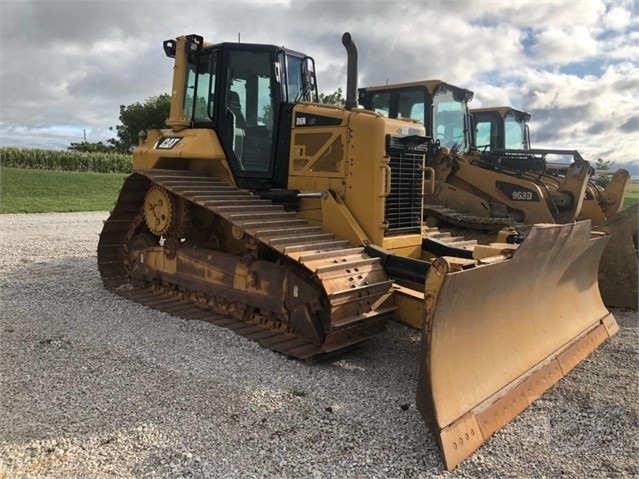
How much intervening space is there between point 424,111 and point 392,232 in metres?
4.88

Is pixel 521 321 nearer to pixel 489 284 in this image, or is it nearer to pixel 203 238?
pixel 489 284

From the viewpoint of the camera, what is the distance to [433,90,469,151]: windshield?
10.1 metres

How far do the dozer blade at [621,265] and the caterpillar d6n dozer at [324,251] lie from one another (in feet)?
3.81

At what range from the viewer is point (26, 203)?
17.8 meters

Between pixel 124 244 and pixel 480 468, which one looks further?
pixel 124 244

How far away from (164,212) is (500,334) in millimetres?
4114

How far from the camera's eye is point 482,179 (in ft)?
32.7

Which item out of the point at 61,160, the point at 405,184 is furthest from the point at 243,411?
the point at 61,160

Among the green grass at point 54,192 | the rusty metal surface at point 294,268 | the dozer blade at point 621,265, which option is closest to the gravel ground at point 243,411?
the rusty metal surface at point 294,268

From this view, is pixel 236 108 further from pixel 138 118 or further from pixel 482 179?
pixel 138 118

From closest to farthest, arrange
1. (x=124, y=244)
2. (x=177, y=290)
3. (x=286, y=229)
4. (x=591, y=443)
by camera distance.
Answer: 1. (x=591, y=443)
2. (x=286, y=229)
3. (x=177, y=290)
4. (x=124, y=244)

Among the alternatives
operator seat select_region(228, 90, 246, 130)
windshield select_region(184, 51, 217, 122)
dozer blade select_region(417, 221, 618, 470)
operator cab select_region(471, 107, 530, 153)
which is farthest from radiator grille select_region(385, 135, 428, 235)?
operator cab select_region(471, 107, 530, 153)

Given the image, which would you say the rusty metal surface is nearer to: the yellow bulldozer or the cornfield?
the yellow bulldozer

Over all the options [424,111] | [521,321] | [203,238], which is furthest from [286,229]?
[424,111]
